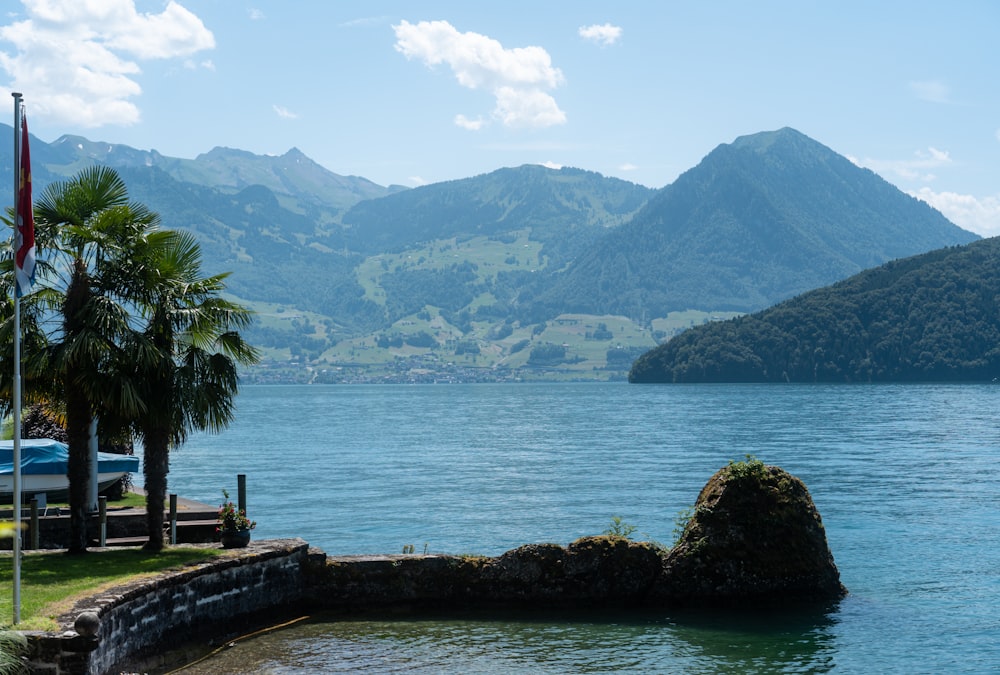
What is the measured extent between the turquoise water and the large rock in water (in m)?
0.69

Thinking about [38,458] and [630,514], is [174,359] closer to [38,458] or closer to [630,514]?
[38,458]

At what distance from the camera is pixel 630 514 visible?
145 feet

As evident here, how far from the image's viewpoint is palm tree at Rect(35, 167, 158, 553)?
71.2 ft

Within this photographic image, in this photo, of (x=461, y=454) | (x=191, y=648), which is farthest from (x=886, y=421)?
(x=191, y=648)

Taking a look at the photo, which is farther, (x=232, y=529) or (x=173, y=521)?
(x=173, y=521)

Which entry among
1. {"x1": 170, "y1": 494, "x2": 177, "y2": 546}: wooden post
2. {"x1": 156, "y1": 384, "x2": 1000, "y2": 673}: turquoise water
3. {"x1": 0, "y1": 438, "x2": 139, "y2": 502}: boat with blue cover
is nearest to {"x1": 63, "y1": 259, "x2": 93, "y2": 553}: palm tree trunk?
{"x1": 170, "y1": 494, "x2": 177, "y2": 546}: wooden post

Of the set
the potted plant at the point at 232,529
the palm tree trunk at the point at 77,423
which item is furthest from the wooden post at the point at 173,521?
the potted plant at the point at 232,529

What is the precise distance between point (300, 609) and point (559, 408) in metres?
149

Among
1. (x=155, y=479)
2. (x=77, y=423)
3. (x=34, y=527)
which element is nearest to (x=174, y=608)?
(x=155, y=479)

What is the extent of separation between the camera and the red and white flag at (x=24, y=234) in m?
15.9

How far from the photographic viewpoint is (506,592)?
76.2 ft

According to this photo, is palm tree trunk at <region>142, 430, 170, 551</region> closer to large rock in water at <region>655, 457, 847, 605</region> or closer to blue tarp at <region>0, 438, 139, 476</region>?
blue tarp at <region>0, 438, 139, 476</region>

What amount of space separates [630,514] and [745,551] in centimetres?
2079

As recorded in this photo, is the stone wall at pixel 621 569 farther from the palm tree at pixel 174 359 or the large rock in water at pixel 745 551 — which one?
the palm tree at pixel 174 359
